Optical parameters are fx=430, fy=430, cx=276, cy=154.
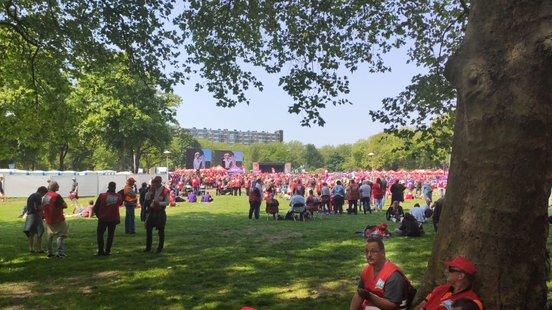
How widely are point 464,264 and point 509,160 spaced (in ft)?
3.13

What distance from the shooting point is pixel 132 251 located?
10016mm

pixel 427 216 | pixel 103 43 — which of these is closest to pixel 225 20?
pixel 103 43

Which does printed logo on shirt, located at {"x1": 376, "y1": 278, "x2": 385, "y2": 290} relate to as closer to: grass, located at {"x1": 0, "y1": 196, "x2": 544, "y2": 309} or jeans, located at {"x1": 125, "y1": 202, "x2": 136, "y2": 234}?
grass, located at {"x1": 0, "y1": 196, "x2": 544, "y2": 309}

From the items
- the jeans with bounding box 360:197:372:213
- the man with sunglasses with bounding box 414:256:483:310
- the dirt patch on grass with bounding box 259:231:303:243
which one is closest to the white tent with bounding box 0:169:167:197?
the jeans with bounding box 360:197:372:213

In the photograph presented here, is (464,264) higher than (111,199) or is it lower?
lower

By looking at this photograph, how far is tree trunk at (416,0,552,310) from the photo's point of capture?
360 centimetres

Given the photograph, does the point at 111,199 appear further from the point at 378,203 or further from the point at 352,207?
the point at 378,203

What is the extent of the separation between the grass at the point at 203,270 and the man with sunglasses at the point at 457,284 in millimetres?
2242

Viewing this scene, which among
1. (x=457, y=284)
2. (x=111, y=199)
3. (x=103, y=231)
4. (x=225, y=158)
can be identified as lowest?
(x=103, y=231)

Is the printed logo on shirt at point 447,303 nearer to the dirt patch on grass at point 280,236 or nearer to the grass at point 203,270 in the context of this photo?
the grass at point 203,270

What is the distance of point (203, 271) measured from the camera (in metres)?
7.84

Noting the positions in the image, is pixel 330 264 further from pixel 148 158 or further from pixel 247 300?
pixel 148 158

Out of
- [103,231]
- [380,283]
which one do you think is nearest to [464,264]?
[380,283]

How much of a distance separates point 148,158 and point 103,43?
6399cm
